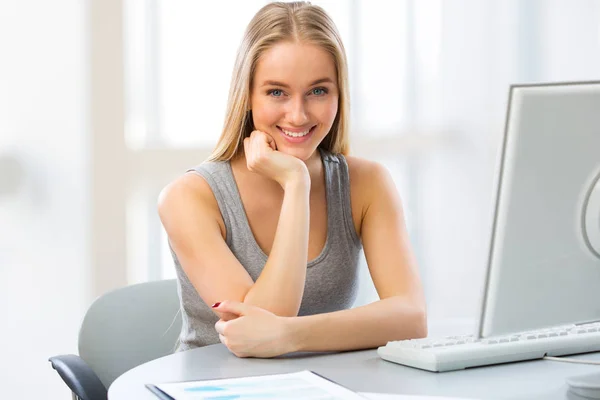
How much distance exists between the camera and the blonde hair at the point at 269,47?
69.7 inches

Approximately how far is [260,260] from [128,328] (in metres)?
0.33

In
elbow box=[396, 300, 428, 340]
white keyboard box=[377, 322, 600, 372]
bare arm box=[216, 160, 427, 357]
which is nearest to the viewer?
white keyboard box=[377, 322, 600, 372]

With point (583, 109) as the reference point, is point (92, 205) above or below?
below

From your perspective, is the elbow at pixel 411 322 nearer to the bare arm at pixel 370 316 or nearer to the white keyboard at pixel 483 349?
the bare arm at pixel 370 316

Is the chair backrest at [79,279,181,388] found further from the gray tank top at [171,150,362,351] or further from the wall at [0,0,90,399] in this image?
the wall at [0,0,90,399]

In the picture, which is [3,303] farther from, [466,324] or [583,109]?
[583,109]

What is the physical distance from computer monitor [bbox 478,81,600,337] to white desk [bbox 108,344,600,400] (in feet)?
0.36

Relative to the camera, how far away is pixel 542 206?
1.00 m

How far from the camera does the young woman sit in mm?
1611

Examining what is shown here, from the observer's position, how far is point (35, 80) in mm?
2730

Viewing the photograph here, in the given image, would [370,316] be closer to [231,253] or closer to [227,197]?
[231,253]

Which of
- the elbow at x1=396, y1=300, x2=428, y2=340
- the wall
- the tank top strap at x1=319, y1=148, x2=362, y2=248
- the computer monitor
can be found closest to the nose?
the tank top strap at x1=319, y1=148, x2=362, y2=248

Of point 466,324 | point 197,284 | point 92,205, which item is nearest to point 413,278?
point 466,324

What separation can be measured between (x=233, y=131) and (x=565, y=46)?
196 cm
